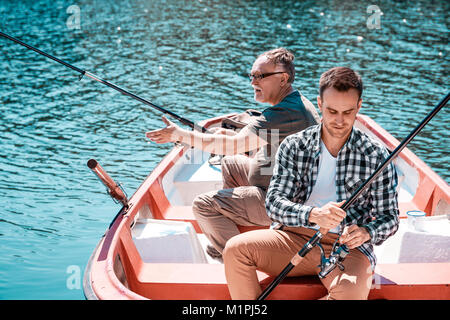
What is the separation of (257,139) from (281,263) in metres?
0.99

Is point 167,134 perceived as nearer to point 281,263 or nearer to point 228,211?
point 228,211

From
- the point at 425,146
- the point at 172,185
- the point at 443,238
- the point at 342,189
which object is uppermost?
the point at 342,189

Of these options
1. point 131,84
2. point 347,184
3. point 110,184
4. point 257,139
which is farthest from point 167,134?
point 131,84

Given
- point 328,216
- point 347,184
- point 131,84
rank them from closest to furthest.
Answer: point 328,216
point 347,184
point 131,84

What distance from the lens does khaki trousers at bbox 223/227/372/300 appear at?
247 cm

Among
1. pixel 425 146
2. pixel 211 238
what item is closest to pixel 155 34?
pixel 425 146

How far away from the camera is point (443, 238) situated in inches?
134

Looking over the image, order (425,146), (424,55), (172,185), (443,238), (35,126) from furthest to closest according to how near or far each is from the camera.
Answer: (424,55) → (35,126) → (425,146) → (172,185) → (443,238)

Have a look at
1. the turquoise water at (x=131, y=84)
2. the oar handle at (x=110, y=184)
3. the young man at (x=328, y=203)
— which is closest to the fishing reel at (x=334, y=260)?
the young man at (x=328, y=203)

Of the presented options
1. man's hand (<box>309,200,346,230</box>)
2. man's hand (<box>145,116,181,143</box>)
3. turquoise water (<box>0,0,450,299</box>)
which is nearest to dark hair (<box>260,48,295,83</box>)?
man's hand (<box>145,116,181,143</box>)

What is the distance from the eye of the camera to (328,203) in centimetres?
251

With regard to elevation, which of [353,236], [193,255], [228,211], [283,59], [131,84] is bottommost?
[131,84]

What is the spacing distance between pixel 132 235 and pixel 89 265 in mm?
520
